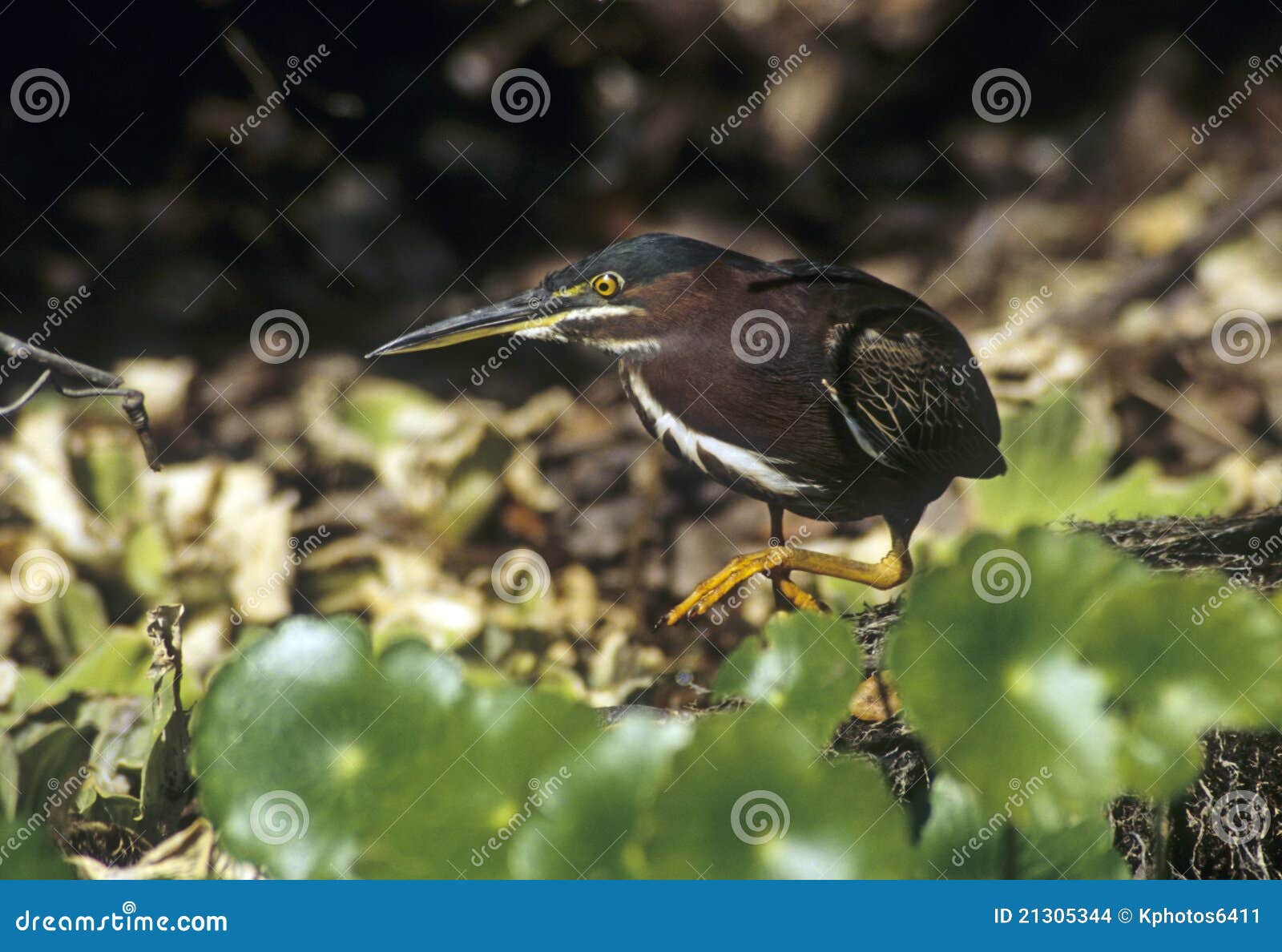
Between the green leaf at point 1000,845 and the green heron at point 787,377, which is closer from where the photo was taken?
the green leaf at point 1000,845

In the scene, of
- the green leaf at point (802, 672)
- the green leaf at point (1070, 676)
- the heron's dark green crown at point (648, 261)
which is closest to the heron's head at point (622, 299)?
the heron's dark green crown at point (648, 261)

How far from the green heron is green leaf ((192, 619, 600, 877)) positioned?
26.7 inches

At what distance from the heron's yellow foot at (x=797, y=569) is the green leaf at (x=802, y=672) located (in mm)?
96

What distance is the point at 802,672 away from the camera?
8.11 ft

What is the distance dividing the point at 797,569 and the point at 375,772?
986mm

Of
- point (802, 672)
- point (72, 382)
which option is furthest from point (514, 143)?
point (802, 672)

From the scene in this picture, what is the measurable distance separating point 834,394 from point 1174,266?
34.0 inches

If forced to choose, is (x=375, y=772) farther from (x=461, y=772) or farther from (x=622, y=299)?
(x=622, y=299)

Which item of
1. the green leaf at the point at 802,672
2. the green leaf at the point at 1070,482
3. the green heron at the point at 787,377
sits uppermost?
the green leaf at the point at 1070,482

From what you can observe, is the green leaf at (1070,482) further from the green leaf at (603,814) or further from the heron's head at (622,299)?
the green leaf at (603,814)

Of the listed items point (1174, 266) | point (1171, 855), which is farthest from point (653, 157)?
point (1171, 855)

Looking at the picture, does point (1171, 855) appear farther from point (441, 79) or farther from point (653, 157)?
point (441, 79)

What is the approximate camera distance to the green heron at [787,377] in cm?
254

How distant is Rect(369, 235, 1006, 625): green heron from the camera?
254 centimetres
